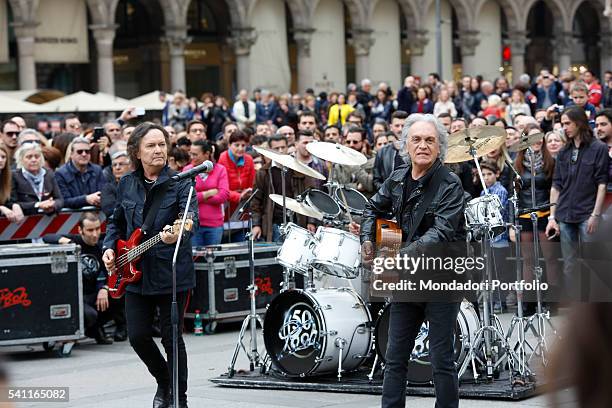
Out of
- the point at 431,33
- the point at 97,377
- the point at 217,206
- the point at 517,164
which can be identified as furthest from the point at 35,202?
the point at 431,33

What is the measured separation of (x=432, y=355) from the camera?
7.23m

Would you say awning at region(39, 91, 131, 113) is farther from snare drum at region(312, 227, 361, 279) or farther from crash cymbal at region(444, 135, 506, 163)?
snare drum at region(312, 227, 361, 279)

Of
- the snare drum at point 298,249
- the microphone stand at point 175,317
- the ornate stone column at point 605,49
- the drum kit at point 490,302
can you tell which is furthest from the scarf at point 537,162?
the ornate stone column at point 605,49

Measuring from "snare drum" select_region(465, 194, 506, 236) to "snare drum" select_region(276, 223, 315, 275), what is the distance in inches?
46.0

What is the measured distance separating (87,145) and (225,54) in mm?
33935

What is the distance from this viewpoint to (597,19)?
59719 millimetres

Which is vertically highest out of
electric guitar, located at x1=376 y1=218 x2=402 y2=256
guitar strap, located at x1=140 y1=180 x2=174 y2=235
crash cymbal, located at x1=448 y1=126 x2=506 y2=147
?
crash cymbal, located at x1=448 y1=126 x2=506 y2=147

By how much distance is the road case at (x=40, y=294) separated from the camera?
11992 mm

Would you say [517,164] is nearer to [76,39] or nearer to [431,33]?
[76,39]

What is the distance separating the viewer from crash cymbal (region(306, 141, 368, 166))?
974 cm

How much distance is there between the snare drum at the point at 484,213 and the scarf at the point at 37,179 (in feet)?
18.9

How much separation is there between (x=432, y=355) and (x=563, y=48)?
167 feet

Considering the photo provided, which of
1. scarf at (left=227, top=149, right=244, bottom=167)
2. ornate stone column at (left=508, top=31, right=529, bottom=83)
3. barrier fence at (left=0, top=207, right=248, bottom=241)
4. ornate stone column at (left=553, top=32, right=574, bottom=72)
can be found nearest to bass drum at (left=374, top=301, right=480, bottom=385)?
barrier fence at (left=0, top=207, right=248, bottom=241)

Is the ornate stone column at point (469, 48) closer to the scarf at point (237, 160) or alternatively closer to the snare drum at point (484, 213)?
the scarf at point (237, 160)
